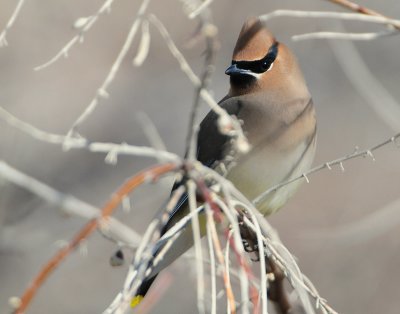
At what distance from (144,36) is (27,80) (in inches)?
249

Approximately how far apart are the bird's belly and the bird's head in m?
0.29

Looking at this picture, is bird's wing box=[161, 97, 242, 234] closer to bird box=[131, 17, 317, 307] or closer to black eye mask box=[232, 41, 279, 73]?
bird box=[131, 17, 317, 307]

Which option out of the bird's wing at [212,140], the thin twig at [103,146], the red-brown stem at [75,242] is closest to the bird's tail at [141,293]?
the bird's wing at [212,140]

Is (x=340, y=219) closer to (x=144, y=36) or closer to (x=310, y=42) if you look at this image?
(x=310, y=42)

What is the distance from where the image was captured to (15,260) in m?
6.37

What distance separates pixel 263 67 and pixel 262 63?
0.04 metres

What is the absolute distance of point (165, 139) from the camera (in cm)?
746

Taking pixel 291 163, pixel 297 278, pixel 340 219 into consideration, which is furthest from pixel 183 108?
pixel 297 278

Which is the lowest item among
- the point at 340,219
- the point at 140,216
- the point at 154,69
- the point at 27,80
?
the point at 340,219

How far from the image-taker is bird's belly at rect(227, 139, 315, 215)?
3.67 metres

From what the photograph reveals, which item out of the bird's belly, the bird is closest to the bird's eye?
the bird

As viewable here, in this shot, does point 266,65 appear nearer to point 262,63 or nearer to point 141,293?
point 262,63

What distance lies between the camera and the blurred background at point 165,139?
641 centimetres

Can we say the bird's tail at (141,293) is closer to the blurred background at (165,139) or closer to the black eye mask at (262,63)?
the black eye mask at (262,63)
